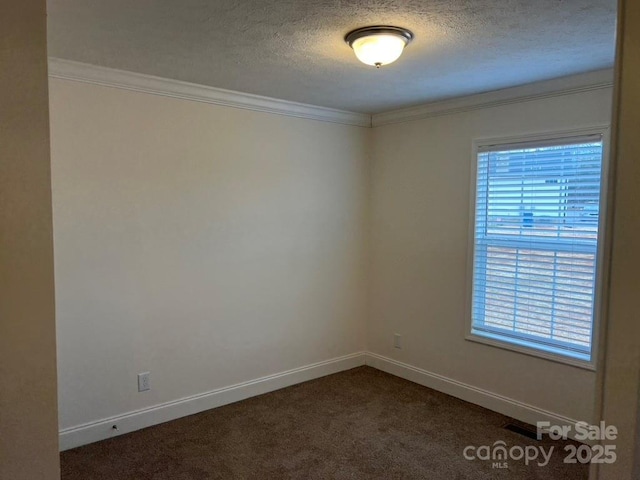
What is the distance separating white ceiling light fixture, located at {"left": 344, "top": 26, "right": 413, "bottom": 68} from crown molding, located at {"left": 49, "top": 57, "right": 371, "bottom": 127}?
1415 mm

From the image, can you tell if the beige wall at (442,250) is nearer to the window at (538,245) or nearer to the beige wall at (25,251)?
the window at (538,245)

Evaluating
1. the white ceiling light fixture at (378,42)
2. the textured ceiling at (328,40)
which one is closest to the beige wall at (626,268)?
the textured ceiling at (328,40)

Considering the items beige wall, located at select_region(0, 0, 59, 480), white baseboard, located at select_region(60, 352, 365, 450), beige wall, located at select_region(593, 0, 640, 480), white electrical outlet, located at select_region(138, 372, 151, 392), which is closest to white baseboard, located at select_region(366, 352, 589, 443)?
white baseboard, located at select_region(60, 352, 365, 450)

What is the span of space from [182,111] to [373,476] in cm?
270

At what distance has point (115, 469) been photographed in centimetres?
275

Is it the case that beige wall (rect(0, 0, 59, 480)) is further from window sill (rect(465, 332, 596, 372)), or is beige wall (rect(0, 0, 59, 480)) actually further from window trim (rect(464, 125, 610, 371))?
window sill (rect(465, 332, 596, 372))

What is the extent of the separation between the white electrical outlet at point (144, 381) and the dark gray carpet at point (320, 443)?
280 mm

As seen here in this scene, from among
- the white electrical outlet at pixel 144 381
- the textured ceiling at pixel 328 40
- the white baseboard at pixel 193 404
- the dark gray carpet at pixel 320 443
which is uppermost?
the textured ceiling at pixel 328 40

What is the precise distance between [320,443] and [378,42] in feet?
8.07

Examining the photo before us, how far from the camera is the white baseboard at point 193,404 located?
304cm

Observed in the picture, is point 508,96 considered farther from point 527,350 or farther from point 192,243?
point 192,243

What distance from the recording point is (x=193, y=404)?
351 centimetres

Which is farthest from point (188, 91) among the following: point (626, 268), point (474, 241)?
point (626, 268)

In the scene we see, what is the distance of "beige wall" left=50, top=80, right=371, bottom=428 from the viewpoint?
2.97 meters
